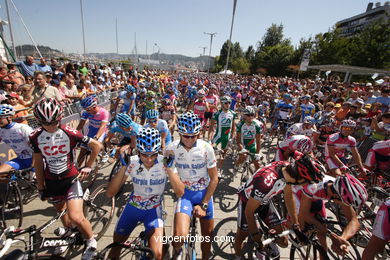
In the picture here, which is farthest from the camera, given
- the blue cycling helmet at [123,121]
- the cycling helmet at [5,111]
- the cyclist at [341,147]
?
the cyclist at [341,147]

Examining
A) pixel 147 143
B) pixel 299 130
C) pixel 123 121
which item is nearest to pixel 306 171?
pixel 147 143

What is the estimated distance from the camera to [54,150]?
331 centimetres

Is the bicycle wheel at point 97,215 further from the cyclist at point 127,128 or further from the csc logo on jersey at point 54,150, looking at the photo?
the csc logo on jersey at point 54,150

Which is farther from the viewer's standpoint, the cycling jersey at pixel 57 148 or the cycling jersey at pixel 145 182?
the cycling jersey at pixel 57 148

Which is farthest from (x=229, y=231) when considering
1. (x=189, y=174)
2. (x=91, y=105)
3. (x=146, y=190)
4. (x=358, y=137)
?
(x=358, y=137)

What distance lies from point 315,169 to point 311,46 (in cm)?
5355

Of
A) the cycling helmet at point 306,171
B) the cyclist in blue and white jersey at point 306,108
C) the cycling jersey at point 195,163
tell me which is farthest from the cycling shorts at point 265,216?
the cyclist in blue and white jersey at point 306,108

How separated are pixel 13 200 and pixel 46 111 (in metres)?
3.07

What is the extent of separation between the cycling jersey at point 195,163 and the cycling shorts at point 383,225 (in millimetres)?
2522

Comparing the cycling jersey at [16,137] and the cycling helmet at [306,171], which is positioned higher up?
the cycling helmet at [306,171]

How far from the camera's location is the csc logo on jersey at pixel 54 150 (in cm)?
327

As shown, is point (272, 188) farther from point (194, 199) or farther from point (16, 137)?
point (16, 137)

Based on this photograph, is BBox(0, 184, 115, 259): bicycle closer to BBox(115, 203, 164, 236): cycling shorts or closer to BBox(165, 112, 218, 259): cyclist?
BBox(115, 203, 164, 236): cycling shorts

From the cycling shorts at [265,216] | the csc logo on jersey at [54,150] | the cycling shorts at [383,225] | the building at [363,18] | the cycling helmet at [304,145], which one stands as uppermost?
the building at [363,18]
